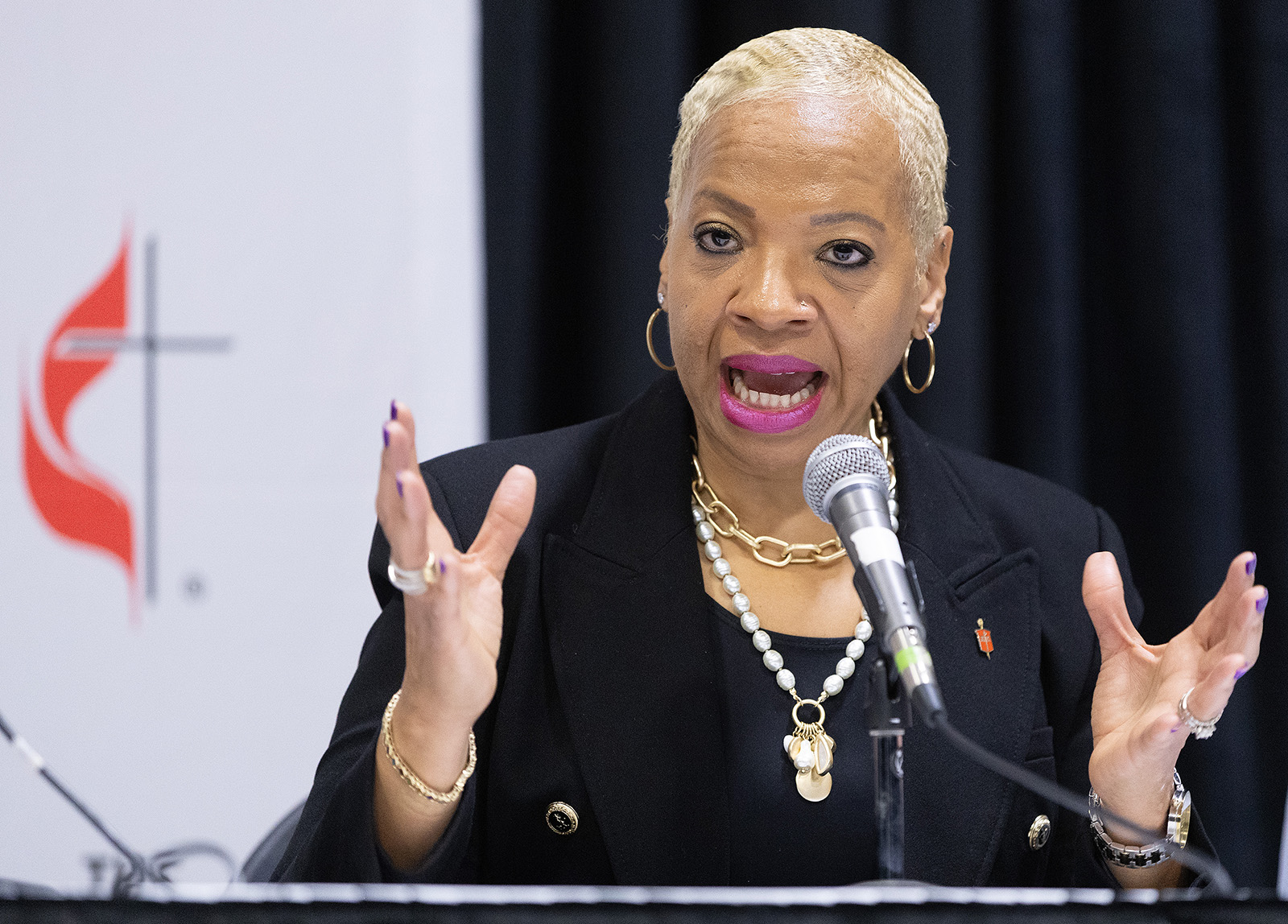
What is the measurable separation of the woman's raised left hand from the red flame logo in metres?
1.34

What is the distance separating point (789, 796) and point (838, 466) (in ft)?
1.55

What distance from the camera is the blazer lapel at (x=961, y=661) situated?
1.30 m

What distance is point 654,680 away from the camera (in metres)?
1.30

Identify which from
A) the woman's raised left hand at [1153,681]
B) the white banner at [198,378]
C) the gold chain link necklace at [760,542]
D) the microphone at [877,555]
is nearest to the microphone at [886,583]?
the microphone at [877,555]

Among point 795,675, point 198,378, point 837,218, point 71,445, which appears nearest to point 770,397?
point 837,218

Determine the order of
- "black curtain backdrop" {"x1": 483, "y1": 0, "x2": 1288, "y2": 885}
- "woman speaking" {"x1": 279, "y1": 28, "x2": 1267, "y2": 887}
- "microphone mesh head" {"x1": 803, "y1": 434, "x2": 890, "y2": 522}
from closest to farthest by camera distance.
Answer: "microphone mesh head" {"x1": 803, "y1": 434, "x2": 890, "y2": 522}, "woman speaking" {"x1": 279, "y1": 28, "x2": 1267, "y2": 887}, "black curtain backdrop" {"x1": 483, "y1": 0, "x2": 1288, "y2": 885}

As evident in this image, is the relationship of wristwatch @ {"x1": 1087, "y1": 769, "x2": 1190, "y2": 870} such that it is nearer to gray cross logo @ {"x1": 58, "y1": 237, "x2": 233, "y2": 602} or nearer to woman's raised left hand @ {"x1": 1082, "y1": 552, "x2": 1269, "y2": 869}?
woman's raised left hand @ {"x1": 1082, "y1": 552, "x2": 1269, "y2": 869}

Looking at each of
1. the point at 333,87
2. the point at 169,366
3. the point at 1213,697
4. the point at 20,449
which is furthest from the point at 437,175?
the point at 1213,697

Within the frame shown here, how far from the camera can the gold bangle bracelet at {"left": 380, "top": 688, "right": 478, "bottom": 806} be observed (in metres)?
1.06

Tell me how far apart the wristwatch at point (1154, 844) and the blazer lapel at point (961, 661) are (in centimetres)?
16

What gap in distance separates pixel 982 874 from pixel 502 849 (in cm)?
52

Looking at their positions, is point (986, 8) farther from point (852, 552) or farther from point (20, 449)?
point (20, 449)

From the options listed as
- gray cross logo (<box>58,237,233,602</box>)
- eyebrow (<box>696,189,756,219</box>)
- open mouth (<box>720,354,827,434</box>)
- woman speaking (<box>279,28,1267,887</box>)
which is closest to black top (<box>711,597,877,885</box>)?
woman speaking (<box>279,28,1267,887</box>)

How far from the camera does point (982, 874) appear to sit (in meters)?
1.30
